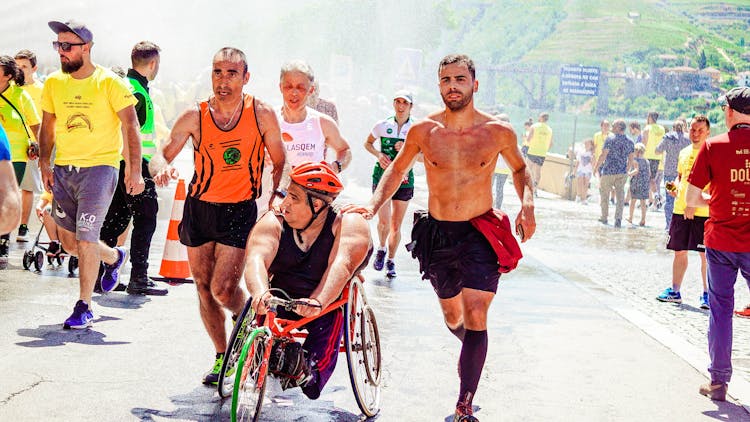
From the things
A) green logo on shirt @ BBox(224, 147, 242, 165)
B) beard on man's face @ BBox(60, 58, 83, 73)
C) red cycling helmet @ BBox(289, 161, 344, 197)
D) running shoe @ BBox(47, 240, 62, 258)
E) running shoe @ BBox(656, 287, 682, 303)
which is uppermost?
beard on man's face @ BBox(60, 58, 83, 73)

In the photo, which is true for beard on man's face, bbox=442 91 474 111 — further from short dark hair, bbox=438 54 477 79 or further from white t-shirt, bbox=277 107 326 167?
white t-shirt, bbox=277 107 326 167

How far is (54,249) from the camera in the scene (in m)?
9.61

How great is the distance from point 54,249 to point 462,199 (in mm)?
5176

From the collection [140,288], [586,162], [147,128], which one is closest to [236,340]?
[140,288]

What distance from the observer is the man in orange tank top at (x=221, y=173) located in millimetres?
5965

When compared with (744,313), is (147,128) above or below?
above

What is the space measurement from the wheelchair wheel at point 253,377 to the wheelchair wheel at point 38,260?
17.4 ft

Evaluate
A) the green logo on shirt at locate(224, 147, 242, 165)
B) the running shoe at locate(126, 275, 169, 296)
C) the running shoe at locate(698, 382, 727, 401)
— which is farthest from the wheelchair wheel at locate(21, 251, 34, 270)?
the running shoe at locate(698, 382, 727, 401)

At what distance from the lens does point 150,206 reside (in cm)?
880

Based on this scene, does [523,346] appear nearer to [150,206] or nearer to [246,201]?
[246,201]

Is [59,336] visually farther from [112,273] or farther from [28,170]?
[28,170]

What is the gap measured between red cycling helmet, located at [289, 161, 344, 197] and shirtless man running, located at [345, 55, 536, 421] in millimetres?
318

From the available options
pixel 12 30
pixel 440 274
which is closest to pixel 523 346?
pixel 440 274

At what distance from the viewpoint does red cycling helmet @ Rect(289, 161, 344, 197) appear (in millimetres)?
5285
